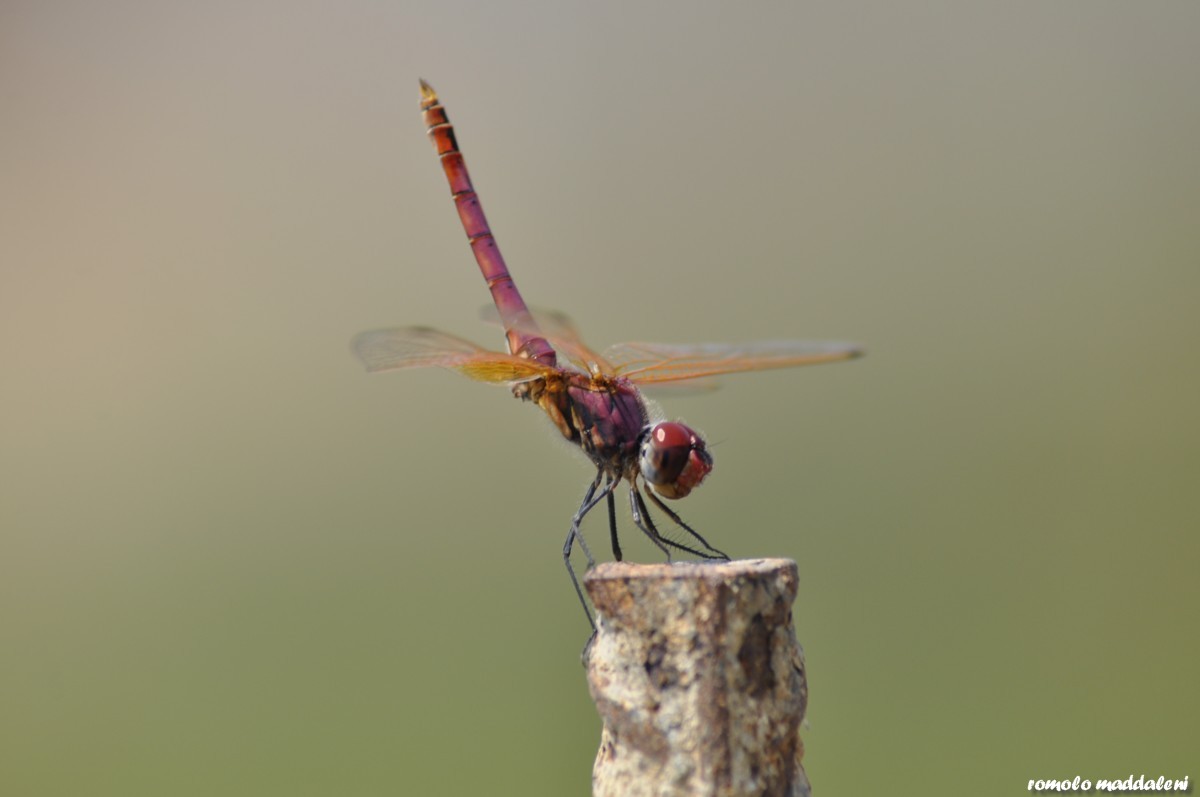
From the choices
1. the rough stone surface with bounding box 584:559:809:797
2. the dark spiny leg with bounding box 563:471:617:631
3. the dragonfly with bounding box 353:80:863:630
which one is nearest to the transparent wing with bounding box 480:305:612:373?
the dragonfly with bounding box 353:80:863:630

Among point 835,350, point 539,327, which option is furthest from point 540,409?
point 835,350

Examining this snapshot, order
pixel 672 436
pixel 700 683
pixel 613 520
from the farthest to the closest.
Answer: pixel 613 520
pixel 672 436
pixel 700 683

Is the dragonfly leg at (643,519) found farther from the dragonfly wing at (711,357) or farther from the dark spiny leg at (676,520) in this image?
the dragonfly wing at (711,357)

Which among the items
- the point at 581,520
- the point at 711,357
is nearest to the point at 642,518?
the point at 581,520

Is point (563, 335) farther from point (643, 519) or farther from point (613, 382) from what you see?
point (643, 519)

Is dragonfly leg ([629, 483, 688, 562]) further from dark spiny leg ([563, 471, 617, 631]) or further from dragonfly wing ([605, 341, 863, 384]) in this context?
dragonfly wing ([605, 341, 863, 384])

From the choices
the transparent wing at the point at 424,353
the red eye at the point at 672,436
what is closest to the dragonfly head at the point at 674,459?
the red eye at the point at 672,436

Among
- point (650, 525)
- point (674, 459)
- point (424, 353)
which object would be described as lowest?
point (650, 525)
